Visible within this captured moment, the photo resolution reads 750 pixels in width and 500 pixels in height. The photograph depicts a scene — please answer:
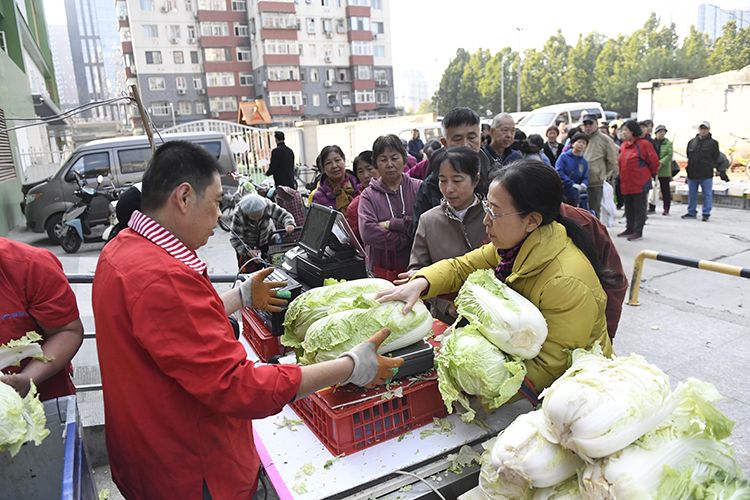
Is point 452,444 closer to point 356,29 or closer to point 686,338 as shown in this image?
point 686,338

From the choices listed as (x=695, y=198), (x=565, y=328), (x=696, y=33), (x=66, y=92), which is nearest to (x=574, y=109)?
(x=695, y=198)

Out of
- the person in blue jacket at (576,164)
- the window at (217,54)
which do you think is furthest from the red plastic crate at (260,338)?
the window at (217,54)

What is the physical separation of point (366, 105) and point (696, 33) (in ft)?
103

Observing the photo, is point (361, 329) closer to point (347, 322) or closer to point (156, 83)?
point (347, 322)

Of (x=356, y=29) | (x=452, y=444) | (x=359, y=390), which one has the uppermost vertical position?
(x=356, y=29)

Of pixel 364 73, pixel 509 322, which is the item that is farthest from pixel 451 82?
pixel 509 322

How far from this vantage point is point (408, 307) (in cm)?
219

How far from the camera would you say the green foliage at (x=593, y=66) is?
43656 mm

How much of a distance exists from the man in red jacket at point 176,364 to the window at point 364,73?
174ft

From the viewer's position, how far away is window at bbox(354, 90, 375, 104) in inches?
2047

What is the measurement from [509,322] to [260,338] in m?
1.42

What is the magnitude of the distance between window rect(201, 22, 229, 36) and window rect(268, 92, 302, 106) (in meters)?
7.80

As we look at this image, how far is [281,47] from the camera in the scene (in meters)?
47.5

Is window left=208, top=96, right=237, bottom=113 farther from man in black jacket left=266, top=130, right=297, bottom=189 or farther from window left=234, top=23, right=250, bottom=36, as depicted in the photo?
man in black jacket left=266, top=130, right=297, bottom=189
